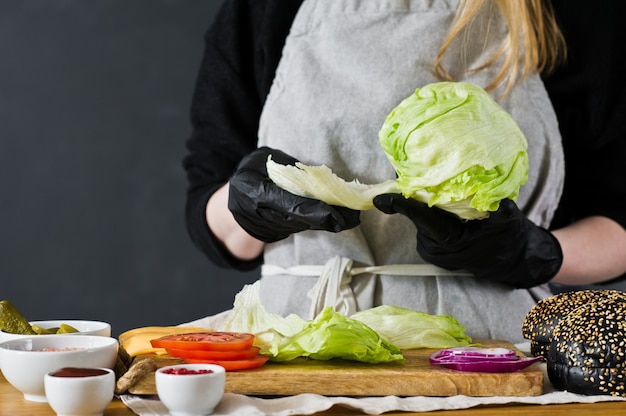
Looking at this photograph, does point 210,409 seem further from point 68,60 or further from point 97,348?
point 68,60

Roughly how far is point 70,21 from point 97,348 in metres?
2.47

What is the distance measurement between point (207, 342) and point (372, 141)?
67 centimetres

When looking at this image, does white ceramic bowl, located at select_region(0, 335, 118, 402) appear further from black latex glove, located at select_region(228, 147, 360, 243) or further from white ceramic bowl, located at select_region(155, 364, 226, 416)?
black latex glove, located at select_region(228, 147, 360, 243)

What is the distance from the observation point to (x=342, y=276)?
174cm

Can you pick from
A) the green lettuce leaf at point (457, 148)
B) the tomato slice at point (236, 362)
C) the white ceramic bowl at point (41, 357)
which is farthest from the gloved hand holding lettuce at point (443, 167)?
the white ceramic bowl at point (41, 357)

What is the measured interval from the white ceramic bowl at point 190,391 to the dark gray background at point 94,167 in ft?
7.65

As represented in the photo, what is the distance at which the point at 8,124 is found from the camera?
132 inches

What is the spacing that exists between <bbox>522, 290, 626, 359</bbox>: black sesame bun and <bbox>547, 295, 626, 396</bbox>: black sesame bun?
0.06 m

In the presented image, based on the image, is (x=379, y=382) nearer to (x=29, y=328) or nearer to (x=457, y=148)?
(x=457, y=148)

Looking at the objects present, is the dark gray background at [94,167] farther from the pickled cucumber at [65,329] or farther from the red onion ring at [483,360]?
the red onion ring at [483,360]

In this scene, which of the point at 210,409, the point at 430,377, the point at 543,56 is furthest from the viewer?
the point at 543,56

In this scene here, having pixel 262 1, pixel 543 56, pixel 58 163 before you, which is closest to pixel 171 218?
pixel 58 163

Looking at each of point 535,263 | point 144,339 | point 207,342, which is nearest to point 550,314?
point 535,263

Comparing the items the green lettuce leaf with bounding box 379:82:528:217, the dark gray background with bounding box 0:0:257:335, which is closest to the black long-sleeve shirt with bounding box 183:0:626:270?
the green lettuce leaf with bounding box 379:82:528:217
